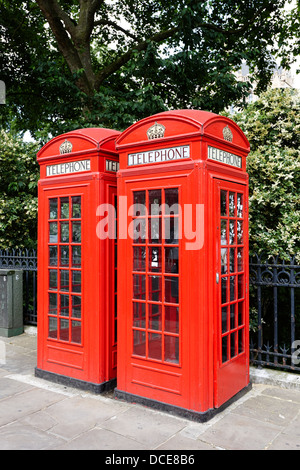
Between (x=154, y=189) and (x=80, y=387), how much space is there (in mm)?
2497

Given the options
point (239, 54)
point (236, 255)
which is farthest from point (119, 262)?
point (239, 54)

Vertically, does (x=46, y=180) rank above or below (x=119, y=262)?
above

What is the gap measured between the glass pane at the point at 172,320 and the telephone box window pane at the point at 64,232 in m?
1.65

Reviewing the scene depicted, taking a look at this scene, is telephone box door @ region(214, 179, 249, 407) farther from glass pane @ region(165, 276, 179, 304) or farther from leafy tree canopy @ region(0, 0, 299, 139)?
leafy tree canopy @ region(0, 0, 299, 139)

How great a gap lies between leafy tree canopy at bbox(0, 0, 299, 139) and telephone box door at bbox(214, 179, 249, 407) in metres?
4.55

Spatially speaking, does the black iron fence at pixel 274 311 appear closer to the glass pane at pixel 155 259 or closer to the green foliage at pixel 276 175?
the green foliage at pixel 276 175

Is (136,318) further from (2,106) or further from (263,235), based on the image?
(2,106)

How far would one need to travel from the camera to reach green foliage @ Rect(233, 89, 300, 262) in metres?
6.46

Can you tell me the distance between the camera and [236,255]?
4.22 m

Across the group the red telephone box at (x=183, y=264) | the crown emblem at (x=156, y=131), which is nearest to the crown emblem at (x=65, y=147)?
the red telephone box at (x=183, y=264)

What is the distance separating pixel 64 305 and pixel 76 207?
4.08 feet

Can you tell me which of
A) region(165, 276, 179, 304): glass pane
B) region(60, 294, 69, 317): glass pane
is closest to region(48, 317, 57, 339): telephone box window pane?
region(60, 294, 69, 317): glass pane

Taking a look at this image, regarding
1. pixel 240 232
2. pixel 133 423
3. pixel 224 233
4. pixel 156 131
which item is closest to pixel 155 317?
pixel 133 423

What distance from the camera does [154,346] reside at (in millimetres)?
3922
